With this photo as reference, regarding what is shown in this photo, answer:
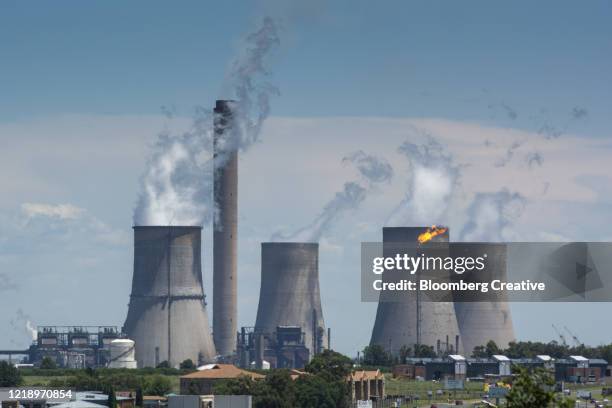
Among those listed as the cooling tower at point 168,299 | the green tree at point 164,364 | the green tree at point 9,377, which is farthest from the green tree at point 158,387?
the green tree at point 164,364

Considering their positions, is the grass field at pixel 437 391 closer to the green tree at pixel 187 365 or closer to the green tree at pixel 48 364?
the green tree at pixel 187 365

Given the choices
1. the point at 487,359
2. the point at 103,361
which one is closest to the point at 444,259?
the point at 487,359

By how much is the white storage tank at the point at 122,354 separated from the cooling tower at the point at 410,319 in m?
20.2

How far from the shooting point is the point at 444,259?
126 meters

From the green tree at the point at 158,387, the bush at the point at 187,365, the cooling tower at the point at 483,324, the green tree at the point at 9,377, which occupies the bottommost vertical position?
the green tree at the point at 158,387

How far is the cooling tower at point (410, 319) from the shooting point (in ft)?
413

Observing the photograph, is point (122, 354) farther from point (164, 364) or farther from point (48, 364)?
point (48, 364)

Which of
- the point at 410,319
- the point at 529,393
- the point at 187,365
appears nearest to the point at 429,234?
the point at 410,319

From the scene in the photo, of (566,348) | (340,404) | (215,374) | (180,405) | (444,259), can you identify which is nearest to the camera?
(180,405)

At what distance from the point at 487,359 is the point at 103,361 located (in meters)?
43.6

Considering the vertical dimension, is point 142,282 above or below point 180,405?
above

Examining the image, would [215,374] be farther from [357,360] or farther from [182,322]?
[357,360]

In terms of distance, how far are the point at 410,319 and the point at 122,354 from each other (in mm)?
25264

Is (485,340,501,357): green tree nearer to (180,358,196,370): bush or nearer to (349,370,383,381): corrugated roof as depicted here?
(180,358,196,370): bush
